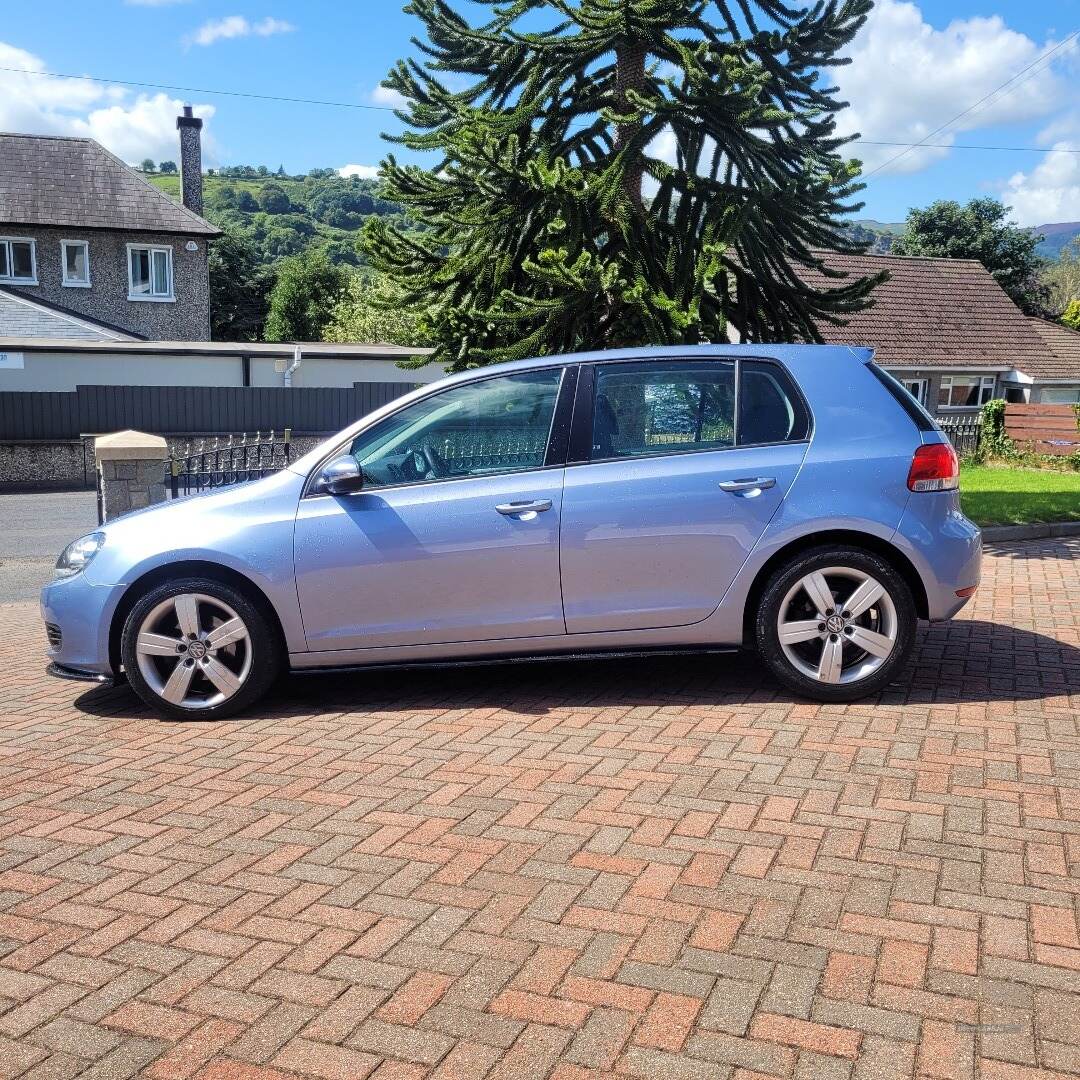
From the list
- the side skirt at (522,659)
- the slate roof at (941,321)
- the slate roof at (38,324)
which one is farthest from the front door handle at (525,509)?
the slate roof at (941,321)

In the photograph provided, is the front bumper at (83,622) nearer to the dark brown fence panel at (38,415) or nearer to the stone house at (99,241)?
the dark brown fence panel at (38,415)

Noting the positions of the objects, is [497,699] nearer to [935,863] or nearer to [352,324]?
[935,863]

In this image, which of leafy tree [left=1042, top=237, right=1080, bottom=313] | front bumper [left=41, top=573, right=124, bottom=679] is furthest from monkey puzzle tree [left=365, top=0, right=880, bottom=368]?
leafy tree [left=1042, top=237, right=1080, bottom=313]

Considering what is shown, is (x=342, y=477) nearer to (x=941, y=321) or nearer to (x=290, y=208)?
(x=941, y=321)

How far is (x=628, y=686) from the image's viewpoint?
6121 millimetres

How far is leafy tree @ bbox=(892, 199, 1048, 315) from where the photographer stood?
51.2 metres

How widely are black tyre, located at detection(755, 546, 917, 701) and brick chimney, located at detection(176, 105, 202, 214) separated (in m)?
44.7

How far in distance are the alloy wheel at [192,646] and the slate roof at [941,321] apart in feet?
106

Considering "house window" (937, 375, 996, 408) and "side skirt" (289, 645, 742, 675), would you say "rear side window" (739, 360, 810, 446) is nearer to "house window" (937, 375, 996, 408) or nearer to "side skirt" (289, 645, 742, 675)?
"side skirt" (289, 645, 742, 675)

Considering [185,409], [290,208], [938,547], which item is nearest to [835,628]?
[938,547]

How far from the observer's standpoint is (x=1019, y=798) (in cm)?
439

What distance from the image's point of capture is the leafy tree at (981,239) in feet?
168

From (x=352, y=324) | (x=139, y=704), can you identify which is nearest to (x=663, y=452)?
(x=139, y=704)

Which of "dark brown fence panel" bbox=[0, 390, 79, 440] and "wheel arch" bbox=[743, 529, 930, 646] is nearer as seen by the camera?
"wheel arch" bbox=[743, 529, 930, 646]
